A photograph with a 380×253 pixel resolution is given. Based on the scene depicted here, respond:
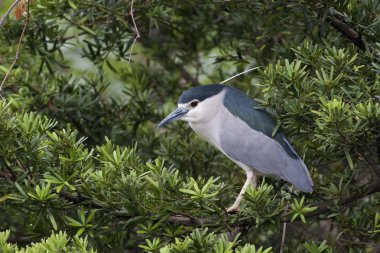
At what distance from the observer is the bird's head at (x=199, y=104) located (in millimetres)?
3088

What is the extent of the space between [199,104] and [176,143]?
1.24ft

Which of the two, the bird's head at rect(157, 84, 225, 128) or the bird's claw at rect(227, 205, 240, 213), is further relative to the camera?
the bird's head at rect(157, 84, 225, 128)

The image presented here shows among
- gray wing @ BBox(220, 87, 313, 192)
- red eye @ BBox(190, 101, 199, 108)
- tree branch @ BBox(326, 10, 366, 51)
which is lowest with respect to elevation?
gray wing @ BBox(220, 87, 313, 192)

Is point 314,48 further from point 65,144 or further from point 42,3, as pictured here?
point 42,3

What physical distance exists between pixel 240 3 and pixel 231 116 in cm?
50

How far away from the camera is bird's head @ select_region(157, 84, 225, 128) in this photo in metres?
3.09

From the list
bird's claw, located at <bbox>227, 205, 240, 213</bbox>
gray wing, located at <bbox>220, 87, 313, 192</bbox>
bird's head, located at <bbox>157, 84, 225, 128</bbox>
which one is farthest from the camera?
bird's head, located at <bbox>157, 84, 225, 128</bbox>

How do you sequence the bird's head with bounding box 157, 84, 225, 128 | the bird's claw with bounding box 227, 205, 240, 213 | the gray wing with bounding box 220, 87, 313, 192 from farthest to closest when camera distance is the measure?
1. the bird's head with bounding box 157, 84, 225, 128
2. the gray wing with bounding box 220, 87, 313, 192
3. the bird's claw with bounding box 227, 205, 240, 213

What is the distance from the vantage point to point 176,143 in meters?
3.42

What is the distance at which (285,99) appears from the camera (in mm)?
2543

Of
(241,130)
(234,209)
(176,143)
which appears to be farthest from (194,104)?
(234,209)

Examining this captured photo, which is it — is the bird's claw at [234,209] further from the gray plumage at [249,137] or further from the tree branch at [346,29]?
the tree branch at [346,29]

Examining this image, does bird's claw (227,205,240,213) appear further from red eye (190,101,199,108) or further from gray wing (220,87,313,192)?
red eye (190,101,199,108)

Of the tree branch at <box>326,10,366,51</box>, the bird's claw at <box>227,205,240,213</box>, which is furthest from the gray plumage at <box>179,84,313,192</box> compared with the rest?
the tree branch at <box>326,10,366,51</box>
